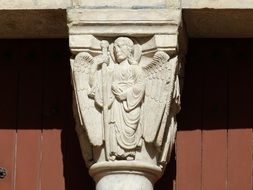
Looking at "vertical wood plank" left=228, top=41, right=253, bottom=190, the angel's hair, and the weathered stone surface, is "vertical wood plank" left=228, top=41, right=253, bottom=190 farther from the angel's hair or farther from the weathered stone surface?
the weathered stone surface

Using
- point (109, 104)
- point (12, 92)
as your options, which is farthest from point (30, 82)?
point (109, 104)

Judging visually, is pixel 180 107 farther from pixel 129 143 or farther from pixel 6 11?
pixel 6 11

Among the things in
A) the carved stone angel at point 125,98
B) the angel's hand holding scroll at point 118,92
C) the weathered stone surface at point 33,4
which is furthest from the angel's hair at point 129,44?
the weathered stone surface at point 33,4

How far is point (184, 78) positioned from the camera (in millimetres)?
7730

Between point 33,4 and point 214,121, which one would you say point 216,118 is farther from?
point 33,4

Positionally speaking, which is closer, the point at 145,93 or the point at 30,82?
the point at 145,93

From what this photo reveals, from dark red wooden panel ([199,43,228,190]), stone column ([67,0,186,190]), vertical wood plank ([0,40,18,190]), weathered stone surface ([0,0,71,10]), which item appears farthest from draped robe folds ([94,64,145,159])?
vertical wood plank ([0,40,18,190])

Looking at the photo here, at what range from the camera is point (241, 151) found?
25.1 ft

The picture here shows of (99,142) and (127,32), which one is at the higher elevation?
(127,32)

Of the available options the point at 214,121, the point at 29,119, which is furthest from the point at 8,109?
the point at 214,121

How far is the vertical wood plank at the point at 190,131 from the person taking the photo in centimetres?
764

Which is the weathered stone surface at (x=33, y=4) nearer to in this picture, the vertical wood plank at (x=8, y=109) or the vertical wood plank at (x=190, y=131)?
the vertical wood plank at (x=8, y=109)

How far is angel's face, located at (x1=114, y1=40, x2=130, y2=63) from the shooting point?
7.36m

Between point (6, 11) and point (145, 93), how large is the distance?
702mm
